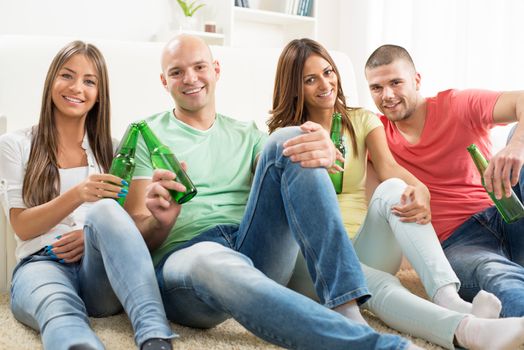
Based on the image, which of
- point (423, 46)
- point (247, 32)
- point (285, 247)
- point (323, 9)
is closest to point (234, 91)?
point (285, 247)

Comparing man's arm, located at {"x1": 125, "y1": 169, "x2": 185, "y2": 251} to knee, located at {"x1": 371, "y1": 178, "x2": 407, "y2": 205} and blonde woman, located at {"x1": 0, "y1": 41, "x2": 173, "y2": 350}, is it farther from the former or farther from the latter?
knee, located at {"x1": 371, "y1": 178, "x2": 407, "y2": 205}

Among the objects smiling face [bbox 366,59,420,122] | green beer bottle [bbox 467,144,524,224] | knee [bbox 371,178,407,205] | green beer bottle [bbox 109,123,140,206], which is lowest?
green beer bottle [bbox 467,144,524,224]

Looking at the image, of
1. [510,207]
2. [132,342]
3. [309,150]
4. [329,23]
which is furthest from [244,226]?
[329,23]

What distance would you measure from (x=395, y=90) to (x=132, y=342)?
1.06 metres

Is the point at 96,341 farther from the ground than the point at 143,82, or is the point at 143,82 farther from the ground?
the point at 143,82

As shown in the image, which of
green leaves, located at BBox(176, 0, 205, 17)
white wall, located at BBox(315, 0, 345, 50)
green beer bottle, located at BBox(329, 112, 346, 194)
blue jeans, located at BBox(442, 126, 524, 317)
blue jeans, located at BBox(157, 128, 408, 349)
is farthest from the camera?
white wall, located at BBox(315, 0, 345, 50)

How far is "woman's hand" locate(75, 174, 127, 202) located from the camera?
1.39 meters

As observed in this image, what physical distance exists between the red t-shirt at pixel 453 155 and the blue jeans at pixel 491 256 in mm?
56

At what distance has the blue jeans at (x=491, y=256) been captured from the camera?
1402mm

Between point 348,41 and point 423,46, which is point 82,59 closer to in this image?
point 423,46

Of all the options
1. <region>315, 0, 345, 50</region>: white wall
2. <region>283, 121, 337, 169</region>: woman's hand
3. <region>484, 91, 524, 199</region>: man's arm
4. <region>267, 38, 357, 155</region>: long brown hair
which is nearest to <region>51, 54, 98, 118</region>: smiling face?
<region>267, 38, 357, 155</region>: long brown hair

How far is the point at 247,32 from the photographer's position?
416 centimetres

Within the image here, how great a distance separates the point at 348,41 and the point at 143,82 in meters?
2.44

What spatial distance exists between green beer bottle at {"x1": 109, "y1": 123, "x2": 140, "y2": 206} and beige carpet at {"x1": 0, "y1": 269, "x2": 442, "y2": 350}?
33 cm
